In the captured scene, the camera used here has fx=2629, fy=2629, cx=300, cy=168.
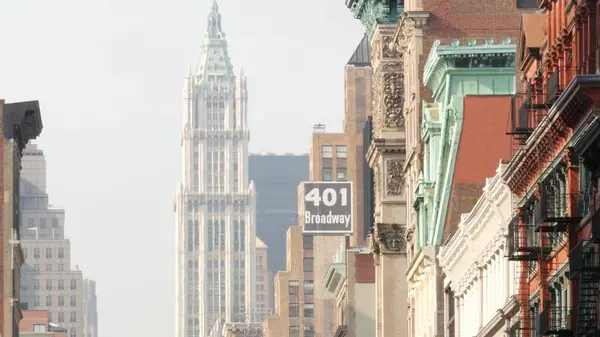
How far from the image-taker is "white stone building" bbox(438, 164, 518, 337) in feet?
229

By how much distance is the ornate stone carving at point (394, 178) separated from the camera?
354 feet

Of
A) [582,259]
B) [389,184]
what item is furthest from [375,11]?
[582,259]

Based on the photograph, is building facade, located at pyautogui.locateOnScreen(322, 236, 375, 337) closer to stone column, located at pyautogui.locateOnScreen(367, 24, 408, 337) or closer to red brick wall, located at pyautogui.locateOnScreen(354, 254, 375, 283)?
red brick wall, located at pyautogui.locateOnScreen(354, 254, 375, 283)

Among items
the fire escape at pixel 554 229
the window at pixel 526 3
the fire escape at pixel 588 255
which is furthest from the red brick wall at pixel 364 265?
the fire escape at pixel 588 255

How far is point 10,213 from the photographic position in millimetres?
123312

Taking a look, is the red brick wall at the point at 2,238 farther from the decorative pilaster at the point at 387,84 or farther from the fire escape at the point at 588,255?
the fire escape at the point at 588,255

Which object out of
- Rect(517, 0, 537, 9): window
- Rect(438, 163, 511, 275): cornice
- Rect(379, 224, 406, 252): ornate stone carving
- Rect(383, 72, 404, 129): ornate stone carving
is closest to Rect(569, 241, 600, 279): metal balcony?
Rect(438, 163, 511, 275): cornice

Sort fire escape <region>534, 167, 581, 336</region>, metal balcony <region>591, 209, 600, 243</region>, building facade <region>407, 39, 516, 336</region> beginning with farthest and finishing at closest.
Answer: building facade <region>407, 39, 516, 336</region>
fire escape <region>534, 167, 581, 336</region>
metal balcony <region>591, 209, 600, 243</region>

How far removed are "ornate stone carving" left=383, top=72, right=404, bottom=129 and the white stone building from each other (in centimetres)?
1902

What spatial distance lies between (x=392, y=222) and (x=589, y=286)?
55630 mm

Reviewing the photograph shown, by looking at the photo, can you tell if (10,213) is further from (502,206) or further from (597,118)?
(597,118)

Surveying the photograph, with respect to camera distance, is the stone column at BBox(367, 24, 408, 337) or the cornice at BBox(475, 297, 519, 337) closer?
the cornice at BBox(475, 297, 519, 337)

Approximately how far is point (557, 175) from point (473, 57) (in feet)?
94.3

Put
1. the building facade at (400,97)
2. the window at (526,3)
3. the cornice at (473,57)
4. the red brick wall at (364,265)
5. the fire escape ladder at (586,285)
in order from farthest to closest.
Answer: the red brick wall at (364,265)
the building facade at (400,97)
the window at (526,3)
the cornice at (473,57)
the fire escape ladder at (586,285)
